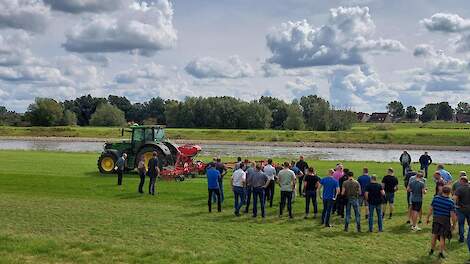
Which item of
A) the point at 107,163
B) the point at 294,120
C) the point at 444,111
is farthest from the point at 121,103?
the point at 107,163

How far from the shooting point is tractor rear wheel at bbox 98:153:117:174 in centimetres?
2611

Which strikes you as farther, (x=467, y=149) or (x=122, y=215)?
(x=467, y=149)

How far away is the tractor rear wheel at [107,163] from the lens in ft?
85.7

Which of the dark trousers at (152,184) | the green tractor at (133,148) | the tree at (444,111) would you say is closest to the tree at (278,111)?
the tree at (444,111)

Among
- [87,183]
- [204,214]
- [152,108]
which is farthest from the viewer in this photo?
[152,108]

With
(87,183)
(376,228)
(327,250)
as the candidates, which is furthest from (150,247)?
(87,183)

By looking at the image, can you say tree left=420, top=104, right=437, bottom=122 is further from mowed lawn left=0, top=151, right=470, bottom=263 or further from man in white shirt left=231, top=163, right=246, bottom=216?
man in white shirt left=231, top=163, right=246, bottom=216

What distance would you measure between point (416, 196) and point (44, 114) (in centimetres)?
11283

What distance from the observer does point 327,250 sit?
1235cm

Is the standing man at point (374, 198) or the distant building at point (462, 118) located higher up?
the distant building at point (462, 118)

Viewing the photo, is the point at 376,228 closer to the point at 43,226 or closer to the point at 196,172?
the point at 43,226

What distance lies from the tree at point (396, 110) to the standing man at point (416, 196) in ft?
617

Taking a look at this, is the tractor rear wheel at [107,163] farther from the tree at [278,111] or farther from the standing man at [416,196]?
the tree at [278,111]

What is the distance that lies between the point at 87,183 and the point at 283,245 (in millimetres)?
12493
